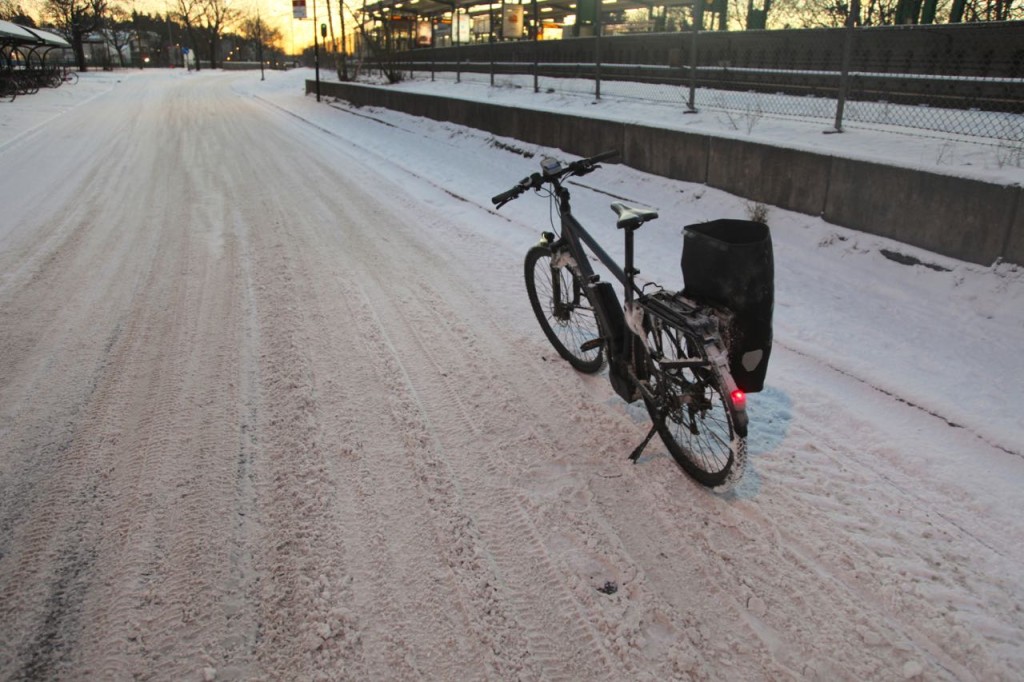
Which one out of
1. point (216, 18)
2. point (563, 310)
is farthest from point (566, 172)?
point (216, 18)

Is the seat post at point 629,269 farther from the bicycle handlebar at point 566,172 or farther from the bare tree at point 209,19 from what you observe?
the bare tree at point 209,19

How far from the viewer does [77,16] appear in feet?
216

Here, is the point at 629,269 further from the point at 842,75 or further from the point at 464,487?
the point at 842,75

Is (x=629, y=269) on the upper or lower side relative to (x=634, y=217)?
lower

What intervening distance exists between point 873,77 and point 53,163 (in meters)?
13.9

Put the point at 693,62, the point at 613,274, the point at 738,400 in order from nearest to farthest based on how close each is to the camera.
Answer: the point at 738,400 → the point at 613,274 → the point at 693,62

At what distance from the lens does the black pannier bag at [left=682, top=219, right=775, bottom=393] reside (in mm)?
2852

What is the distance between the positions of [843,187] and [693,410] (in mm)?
4655

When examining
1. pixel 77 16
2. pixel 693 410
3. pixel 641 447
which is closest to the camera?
pixel 693 410

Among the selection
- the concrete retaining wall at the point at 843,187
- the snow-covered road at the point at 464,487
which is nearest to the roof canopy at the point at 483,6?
the concrete retaining wall at the point at 843,187

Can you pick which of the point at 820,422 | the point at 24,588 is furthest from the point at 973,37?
the point at 24,588

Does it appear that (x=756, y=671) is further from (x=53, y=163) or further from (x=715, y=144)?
(x=53, y=163)

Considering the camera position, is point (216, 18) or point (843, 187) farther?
point (216, 18)

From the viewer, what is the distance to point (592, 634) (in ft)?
7.84
